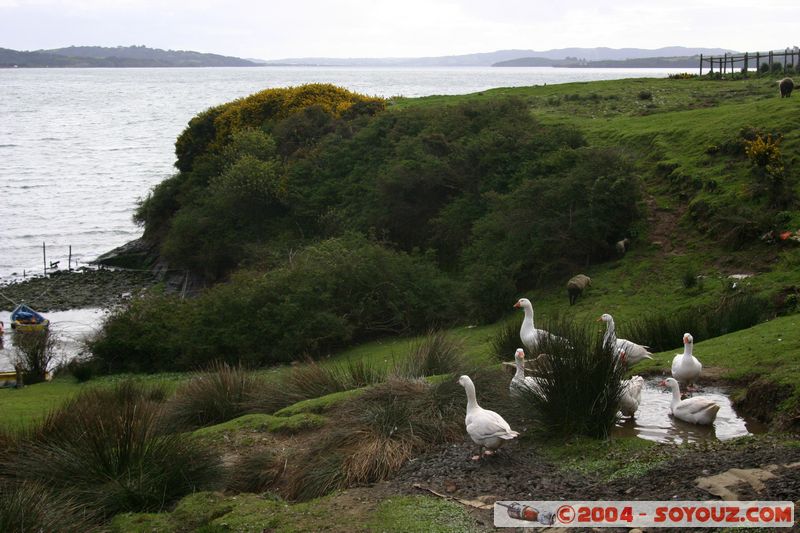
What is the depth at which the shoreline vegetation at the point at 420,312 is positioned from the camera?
399 inches

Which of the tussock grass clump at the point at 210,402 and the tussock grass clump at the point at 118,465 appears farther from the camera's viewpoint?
the tussock grass clump at the point at 210,402

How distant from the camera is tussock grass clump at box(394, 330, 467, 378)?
50.8 ft

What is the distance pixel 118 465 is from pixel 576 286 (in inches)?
709

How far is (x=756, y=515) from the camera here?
7.50 metres

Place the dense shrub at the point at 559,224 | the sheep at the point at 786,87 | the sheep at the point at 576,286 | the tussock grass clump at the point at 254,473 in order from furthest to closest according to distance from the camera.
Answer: the sheep at the point at 786,87 < the dense shrub at the point at 559,224 < the sheep at the point at 576,286 < the tussock grass clump at the point at 254,473

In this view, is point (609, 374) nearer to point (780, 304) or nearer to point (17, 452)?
point (17, 452)

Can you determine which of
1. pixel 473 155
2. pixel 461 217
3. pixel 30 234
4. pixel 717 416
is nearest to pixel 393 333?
pixel 461 217

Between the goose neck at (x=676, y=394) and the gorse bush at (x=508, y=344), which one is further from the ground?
the goose neck at (x=676, y=394)

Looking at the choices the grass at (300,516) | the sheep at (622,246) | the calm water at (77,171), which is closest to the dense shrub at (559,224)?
the sheep at (622,246)

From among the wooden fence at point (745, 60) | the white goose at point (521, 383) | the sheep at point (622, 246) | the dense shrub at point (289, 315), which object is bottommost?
the dense shrub at point (289, 315)

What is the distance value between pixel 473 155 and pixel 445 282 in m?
8.86

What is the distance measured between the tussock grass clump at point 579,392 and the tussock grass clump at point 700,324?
7.22 meters

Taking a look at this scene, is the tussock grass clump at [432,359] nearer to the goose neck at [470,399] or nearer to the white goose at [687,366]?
the white goose at [687,366]

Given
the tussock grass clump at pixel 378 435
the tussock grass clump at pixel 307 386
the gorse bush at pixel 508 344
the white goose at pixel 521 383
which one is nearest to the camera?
the tussock grass clump at pixel 378 435
